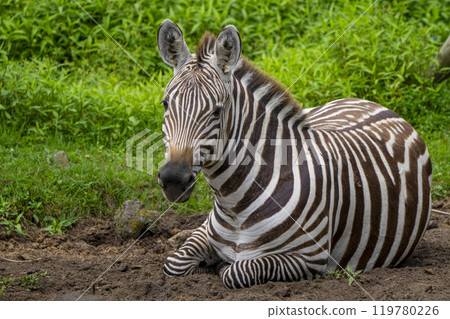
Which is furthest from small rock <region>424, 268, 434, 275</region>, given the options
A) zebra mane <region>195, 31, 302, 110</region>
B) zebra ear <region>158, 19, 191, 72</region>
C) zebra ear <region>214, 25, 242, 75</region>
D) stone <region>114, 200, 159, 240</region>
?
stone <region>114, 200, 159, 240</region>

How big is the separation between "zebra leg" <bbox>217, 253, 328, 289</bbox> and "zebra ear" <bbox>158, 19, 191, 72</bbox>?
1567 mm

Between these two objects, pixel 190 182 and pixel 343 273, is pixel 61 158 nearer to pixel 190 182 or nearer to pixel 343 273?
pixel 190 182

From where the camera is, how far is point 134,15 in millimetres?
10570

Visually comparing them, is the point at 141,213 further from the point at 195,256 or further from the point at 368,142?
the point at 368,142

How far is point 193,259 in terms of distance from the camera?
199 inches

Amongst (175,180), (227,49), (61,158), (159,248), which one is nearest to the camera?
(175,180)

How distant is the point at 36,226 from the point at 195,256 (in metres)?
2.17

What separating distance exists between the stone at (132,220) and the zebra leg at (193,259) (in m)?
1.09

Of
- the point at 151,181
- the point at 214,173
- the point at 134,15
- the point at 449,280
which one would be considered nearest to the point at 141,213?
the point at 151,181

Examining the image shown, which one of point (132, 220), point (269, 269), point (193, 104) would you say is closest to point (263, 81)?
point (193, 104)

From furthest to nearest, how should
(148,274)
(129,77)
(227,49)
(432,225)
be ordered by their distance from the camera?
(129,77) → (432,225) → (148,274) → (227,49)

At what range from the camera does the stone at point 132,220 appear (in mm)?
6133

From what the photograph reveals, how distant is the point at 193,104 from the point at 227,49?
0.52m

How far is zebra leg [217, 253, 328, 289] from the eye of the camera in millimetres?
4570
